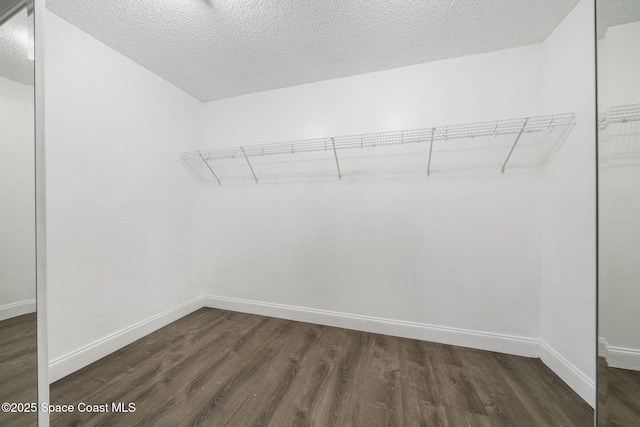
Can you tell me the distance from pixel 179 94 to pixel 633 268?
11.0ft

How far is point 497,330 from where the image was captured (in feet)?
5.66

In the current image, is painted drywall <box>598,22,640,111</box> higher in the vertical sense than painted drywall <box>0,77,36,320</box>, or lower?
higher

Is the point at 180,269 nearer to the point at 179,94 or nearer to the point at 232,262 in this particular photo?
the point at 232,262

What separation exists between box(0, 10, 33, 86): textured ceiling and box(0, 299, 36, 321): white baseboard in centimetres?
92

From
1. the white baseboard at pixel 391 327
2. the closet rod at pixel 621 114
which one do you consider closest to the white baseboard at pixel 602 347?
the closet rod at pixel 621 114

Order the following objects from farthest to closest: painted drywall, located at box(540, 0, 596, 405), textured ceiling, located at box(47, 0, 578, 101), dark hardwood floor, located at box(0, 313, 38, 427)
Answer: textured ceiling, located at box(47, 0, 578, 101) < painted drywall, located at box(540, 0, 596, 405) < dark hardwood floor, located at box(0, 313, 38, 427)

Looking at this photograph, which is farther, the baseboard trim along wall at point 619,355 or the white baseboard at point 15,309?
the white baseboard at point 15,309

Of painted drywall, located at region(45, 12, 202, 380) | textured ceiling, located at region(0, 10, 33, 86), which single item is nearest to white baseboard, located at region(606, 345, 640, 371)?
textured ceiling, located at region(0, 10, 33, 86)

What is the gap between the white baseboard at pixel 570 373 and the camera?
1.25 m

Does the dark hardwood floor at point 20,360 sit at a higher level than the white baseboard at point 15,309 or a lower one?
lower

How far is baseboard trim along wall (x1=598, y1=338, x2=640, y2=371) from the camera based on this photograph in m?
0.80

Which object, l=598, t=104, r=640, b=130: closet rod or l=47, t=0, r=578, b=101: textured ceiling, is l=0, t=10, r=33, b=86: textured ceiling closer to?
l=47, t=0, r=578, b=101: textured ceiling

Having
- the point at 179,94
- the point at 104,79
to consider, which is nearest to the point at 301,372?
the point at 104,79

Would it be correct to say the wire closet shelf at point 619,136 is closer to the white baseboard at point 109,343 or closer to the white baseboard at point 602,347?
the white baseboard at point 602,347
